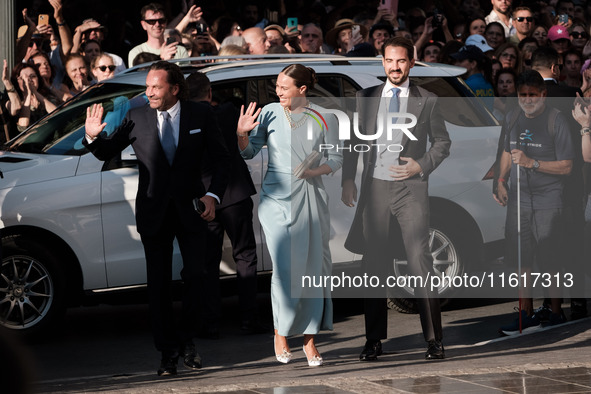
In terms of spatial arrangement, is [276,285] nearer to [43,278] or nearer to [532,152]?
[43,278]

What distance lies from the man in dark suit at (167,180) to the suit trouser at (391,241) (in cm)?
108

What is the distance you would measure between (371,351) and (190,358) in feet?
3.97

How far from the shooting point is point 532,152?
858 centimetres

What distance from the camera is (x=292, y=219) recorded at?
730 centimetres

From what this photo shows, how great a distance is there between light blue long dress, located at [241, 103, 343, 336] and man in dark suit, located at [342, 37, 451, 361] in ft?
0.83

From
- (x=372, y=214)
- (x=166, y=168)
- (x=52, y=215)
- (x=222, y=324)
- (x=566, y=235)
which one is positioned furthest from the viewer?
(x=222, y=324)

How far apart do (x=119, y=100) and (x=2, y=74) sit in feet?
8.45

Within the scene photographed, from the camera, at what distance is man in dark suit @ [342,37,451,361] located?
729cm

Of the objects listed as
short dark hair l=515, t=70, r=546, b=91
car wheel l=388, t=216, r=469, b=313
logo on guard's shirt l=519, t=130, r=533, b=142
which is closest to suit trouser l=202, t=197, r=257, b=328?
car wheel l=388, t=216, r=469, b=313

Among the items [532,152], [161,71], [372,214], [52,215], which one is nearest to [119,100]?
[52,215]

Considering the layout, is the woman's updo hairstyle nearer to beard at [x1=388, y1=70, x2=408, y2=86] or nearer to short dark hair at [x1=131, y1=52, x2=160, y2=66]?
beard at [x1=388, y1=70, x2=408, y2=86]

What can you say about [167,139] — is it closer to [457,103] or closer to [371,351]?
[371,351]

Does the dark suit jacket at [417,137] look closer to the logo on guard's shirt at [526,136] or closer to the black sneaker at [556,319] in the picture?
the logo on guard's shirt at [526,136]

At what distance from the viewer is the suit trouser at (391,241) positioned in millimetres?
7336
